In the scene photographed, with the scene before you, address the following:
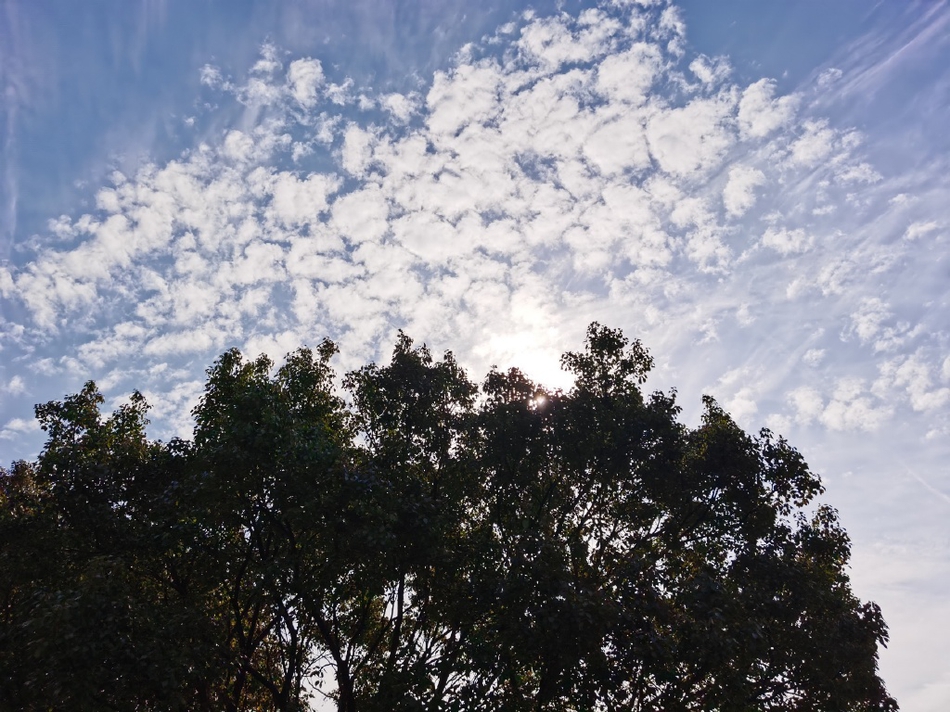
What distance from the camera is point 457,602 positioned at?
1380cm

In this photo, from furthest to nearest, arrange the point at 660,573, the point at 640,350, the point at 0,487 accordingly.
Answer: the point at 0,487 → the point at 640,350 → the point at 660,573

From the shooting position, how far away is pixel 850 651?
13.4 metres

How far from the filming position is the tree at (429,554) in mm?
11805

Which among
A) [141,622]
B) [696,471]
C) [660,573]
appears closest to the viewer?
[141,622]

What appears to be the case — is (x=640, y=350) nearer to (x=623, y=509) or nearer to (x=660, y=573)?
(x=623, y=509)

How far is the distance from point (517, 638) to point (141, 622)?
6940 mm

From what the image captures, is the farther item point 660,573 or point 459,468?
point 459,468

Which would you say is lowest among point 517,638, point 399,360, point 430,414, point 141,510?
point 517,638

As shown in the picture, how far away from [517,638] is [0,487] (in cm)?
1987

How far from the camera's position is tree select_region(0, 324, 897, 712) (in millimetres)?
11805

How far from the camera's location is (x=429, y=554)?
13.2 m

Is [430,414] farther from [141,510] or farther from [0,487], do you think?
[0,487]

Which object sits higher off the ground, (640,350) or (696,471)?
(640,350)

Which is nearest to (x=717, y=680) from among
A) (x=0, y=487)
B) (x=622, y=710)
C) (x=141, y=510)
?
(x=622, y=710)
